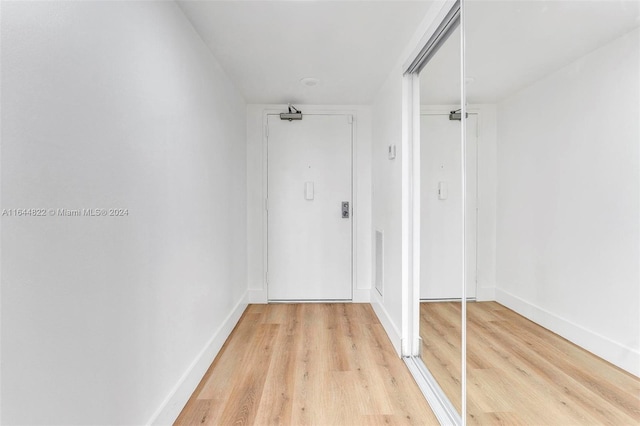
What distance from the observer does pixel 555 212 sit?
3.04 ft

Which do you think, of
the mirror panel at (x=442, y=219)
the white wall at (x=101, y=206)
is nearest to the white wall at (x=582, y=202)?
the mirror panel at (x=442, y=219)

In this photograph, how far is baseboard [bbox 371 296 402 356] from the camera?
7.73 feet

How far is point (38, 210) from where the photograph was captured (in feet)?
2.83

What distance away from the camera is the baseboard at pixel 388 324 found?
236 centimetres

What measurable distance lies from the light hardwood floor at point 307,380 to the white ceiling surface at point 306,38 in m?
2.33

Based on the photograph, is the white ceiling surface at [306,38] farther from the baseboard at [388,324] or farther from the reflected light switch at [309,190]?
the baseboard at [388,324]

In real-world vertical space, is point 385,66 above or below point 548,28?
above

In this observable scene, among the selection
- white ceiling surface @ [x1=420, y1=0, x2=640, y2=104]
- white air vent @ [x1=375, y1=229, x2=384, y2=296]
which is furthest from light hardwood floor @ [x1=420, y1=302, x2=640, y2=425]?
white air vent @ [x1=375, y1=229, x2=384, y2=296]

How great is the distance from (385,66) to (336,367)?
2411mm

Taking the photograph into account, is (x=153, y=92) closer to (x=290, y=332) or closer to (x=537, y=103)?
(x=537, y=103)

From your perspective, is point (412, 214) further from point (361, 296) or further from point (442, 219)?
point (361, 296)

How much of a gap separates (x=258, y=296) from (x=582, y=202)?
328cm

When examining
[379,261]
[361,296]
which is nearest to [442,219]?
[379,261]

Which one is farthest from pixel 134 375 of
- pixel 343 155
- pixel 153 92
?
pixel 343 155
